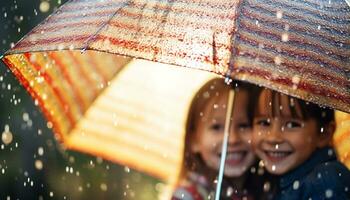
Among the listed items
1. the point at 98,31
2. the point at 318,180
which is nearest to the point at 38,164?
the point at 318,180

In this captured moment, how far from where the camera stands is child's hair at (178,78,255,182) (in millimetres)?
4262

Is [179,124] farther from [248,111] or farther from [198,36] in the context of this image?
[198,36]

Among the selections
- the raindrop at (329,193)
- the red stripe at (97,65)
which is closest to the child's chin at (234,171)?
the raindrop at (329,193)

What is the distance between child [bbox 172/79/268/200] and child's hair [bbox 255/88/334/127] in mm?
189

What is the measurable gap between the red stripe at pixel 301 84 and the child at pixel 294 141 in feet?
2.93

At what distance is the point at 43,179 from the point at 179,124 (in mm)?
3561

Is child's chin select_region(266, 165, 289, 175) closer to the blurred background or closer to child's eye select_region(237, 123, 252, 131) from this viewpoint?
child's eye select_region(237, 123, 252, 131)

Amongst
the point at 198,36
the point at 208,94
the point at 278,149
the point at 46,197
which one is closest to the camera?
the point at 198,36

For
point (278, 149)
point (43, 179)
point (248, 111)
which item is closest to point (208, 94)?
point (248, 111)

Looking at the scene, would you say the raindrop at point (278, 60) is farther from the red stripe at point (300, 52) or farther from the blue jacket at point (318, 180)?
the blue jacket at point (318, 180)

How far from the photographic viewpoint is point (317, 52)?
3.12 metres

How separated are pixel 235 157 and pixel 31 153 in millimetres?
3743

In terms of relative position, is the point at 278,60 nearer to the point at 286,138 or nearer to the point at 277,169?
the point at 286,138

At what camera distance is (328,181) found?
3738mm
